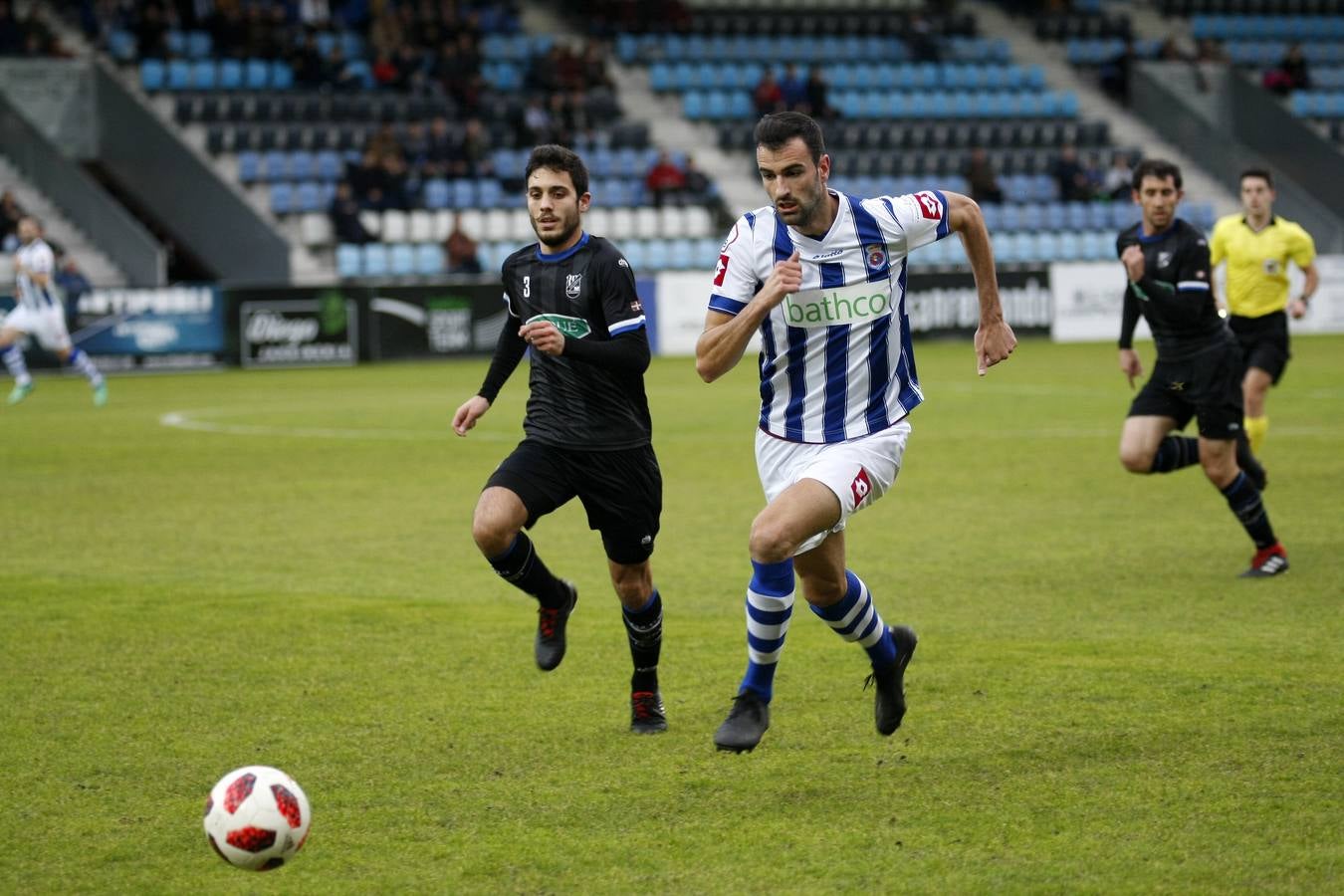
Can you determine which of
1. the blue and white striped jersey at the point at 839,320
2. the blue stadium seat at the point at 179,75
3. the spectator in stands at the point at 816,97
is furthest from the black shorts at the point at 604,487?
the spectator in stands at the point at 816,97

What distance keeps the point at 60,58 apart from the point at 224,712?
2802 centimetres

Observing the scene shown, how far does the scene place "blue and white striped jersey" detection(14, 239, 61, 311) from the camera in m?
22.4

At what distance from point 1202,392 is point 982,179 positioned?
2651 centimetres

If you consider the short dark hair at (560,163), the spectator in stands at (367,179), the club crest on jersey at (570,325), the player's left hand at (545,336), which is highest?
the short dark hair at (560,163)

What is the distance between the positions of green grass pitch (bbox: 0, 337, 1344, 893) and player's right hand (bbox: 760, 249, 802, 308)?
1.53m

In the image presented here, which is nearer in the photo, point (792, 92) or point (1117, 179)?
point (792, 92)

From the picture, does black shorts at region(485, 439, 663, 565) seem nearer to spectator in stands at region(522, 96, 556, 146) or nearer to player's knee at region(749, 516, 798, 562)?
player's knee at region(749, 516, 798, 562)

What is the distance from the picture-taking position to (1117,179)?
36.5 meters

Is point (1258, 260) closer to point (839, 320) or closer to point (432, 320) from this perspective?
point (839, 320)

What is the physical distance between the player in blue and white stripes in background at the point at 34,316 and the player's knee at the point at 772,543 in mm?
17846

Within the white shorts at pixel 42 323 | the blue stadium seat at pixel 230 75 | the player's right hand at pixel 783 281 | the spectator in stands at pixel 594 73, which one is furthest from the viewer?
the spectator in stands at pixel 594 73

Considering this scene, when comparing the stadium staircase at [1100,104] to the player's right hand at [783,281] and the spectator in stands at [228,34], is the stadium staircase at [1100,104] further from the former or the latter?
the player's right hand at [783,281]


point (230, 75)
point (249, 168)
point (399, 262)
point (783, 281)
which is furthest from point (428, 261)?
point (783, 281)

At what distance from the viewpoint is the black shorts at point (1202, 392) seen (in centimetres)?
970
